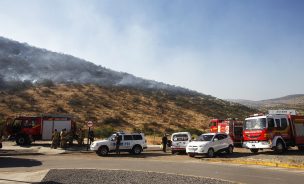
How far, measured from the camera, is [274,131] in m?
25.1

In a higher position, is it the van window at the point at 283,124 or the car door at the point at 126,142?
the van window at the point at 283,124

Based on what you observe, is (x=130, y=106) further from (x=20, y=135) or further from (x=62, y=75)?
(x=20, y=135)

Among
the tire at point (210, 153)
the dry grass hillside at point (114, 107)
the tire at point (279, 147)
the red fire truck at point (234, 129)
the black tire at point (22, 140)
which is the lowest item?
the tire at point (210, 153)

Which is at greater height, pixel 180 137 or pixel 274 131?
pixel 274 131

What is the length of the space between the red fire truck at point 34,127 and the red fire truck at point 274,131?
17.3 metres

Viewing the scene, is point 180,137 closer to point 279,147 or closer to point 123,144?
point 123,144

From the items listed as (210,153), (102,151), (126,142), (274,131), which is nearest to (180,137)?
(210,153)

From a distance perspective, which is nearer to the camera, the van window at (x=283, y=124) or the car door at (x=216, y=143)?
the car door at (x=216, y=143)

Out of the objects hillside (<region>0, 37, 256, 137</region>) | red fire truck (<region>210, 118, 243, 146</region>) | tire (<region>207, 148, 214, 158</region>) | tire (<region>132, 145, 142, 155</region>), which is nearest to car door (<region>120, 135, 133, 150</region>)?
tire (<region>132, 145, 142, 155</region>)

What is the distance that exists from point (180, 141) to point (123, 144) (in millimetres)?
4222

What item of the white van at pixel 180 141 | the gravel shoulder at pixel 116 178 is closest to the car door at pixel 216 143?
the white van at pixel 180 141

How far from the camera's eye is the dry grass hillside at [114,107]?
57.2m

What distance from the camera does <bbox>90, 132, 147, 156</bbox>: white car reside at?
25.6 meters

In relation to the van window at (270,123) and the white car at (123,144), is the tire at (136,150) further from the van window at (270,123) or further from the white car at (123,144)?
the van window at (270,123)
